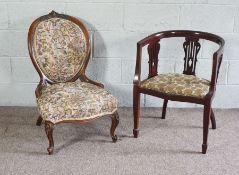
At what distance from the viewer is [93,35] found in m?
2.91

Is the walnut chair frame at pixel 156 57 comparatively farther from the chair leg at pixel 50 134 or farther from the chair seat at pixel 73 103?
the chair leg at pixel 50 134

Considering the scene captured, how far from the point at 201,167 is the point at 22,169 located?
1092 mm

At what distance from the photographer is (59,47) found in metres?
2.63

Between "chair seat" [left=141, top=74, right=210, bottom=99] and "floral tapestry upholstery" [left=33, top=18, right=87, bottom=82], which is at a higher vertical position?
"floral tapestry upholstery" [left=33, top=18, right=87, bottom=82]

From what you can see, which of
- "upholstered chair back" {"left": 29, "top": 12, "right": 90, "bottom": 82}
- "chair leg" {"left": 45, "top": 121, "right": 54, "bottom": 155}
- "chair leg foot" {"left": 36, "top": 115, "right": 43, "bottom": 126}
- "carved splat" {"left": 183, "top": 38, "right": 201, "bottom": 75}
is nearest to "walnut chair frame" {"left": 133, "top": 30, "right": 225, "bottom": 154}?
"carved splat" {"left": 183, "top": 38, "right": 201, "bottom": 75}

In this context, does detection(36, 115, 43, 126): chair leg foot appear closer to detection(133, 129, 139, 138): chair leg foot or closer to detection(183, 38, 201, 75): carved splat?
detection(133, 129, 139, 138): chair leg foot

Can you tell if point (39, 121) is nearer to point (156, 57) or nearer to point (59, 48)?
point (59, 48)

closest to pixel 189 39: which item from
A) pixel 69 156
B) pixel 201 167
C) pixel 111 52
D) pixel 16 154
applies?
pixel 111 52

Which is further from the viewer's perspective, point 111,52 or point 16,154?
point 111,52

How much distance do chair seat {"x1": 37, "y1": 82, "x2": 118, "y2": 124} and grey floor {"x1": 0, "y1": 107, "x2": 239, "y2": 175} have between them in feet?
0.84

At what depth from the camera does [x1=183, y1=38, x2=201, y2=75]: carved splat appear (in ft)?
8.82

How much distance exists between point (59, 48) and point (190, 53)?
0.96 meters

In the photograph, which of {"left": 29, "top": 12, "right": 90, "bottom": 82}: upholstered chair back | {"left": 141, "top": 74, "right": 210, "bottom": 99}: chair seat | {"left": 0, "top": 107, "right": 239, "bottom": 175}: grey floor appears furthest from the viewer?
{"left": 29, "top": 12, "right": 90, "bottom": 82}: upholstered chair back

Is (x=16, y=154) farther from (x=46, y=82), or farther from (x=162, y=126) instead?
(x=162, y=126)
